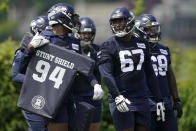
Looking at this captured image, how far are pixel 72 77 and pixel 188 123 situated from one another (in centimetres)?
441

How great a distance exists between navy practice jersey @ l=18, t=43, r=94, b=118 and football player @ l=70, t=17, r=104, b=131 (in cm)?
33

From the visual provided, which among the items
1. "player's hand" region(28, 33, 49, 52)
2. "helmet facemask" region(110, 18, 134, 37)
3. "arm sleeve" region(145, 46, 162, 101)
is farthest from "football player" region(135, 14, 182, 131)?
"player's hand" region(28, 33, 49, 52)

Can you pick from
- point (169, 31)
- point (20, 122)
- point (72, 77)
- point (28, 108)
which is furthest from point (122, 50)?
point (169, 31)

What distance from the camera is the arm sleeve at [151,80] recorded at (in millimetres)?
7443

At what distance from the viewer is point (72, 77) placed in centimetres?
644

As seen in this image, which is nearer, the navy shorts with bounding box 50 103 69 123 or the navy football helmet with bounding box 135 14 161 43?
the navy shorts with bounding box 50 103 69 123

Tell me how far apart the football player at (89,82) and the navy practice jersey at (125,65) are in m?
0.30

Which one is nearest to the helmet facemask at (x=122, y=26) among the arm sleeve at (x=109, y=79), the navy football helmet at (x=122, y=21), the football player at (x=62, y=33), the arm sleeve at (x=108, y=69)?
the navy football helmet at (x=122, y=21)

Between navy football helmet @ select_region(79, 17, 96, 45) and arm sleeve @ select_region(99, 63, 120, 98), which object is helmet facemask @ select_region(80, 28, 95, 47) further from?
arm sleeve @ select_region(99, 63, 120, 98)

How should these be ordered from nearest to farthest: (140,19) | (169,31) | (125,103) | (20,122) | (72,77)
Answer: (72,77) → (125,103) → (140,19) → (20,122) → (169,31)

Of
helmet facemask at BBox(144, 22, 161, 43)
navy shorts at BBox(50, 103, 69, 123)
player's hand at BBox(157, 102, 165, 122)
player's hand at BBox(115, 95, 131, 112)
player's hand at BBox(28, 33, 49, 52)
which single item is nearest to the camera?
player's hand at BBox(28, 33, 49, 52)

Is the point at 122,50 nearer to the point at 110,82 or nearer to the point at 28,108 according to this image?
the point at 110,82

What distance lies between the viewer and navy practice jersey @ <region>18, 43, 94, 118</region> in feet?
21.1

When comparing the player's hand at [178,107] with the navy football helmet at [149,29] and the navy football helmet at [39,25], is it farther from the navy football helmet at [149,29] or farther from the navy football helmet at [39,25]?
the navy football helmet at [39,25]
